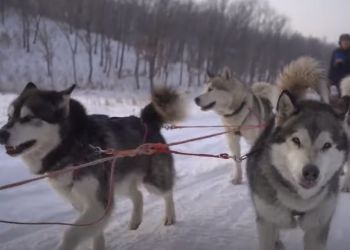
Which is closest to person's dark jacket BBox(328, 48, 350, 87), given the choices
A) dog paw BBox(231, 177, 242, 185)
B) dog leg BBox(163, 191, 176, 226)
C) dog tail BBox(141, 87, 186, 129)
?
dog paw BBox(231, 177, 242, 185)

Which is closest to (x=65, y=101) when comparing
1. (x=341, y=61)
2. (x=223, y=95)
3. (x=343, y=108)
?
(x=343, y=108)

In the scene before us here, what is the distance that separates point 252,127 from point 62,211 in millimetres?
2855

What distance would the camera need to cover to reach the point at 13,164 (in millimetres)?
5105

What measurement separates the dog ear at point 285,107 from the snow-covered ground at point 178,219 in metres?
1.25

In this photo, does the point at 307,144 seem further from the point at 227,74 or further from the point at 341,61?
the point at 341,61

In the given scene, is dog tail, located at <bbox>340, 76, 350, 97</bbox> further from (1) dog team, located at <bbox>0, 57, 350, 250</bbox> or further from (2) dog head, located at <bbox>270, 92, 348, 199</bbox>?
(2) dog head, located at <bbox>270, 92, 348, 199</bbox>

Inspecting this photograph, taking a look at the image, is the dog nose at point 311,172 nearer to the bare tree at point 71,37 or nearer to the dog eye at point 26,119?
the dog eye at point 26,119

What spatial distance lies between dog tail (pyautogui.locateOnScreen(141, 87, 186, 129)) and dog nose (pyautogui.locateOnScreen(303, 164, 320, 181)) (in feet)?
6.43

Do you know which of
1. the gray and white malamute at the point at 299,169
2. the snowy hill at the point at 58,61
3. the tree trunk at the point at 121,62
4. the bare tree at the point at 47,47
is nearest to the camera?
the gray and white malamute at the point at 299,169

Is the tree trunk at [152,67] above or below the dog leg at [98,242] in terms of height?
below

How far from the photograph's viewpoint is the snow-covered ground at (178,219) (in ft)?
10.8

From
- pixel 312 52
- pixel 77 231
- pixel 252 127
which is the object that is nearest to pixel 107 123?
pixel 77 231

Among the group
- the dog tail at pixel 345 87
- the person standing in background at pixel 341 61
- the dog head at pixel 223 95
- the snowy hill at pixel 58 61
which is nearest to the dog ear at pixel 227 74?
the dog head at pixel 223 95

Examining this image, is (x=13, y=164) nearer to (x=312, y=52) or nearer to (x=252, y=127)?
(x=252, y=127)
